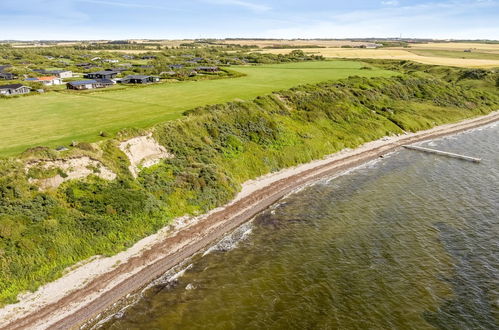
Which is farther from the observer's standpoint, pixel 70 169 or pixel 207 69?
pixel 207 69

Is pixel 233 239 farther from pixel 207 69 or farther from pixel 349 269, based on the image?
pixel 207 69

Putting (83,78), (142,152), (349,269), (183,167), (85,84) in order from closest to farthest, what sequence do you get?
(349,269), (142,152), (183,167), (85,84), (83,78)

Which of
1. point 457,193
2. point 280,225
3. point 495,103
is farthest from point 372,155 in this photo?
point 495,103

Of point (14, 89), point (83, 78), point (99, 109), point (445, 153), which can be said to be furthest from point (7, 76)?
point (445, 153)

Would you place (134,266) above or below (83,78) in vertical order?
below

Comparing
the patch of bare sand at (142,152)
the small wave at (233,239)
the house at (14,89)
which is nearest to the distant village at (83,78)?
the house at (14,89)

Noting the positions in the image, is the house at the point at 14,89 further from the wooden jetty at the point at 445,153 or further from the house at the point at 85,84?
the wooden jetty at the point at 445,153

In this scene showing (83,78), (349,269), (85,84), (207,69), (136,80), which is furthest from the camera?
(207,69)
